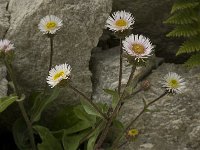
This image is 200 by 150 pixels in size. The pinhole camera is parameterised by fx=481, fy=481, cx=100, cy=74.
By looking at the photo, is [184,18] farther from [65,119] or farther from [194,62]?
[65,119]

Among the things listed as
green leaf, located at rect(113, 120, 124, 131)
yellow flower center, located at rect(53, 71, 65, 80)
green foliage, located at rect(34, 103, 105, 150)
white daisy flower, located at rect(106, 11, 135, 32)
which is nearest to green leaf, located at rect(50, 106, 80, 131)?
green foliage, located at rect(34, 103, 105, 150)

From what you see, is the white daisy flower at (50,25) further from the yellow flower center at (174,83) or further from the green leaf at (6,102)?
the yellow flower center at (174,83)

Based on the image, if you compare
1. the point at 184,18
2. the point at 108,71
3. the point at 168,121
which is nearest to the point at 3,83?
the point at 108,71

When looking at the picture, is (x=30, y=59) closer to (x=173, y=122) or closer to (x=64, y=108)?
(x=64, y=108)

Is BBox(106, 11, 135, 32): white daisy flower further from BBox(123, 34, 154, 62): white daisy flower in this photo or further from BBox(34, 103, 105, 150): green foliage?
BBox(34, 103, 105, 150): green foliage

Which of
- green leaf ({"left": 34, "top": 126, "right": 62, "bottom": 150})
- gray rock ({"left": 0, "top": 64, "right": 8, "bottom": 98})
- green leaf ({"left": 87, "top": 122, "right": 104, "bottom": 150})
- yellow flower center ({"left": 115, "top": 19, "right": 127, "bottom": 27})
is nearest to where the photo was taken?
yellow flower center ({"left": 115, "top": 19, "right": 127, "bottom": 27})

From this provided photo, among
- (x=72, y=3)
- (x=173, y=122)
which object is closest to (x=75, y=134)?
(x=173, y=122)

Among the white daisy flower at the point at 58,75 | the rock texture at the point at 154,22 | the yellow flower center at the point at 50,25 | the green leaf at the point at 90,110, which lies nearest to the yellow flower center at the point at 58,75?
the white daisy flower at the point at 58,75
